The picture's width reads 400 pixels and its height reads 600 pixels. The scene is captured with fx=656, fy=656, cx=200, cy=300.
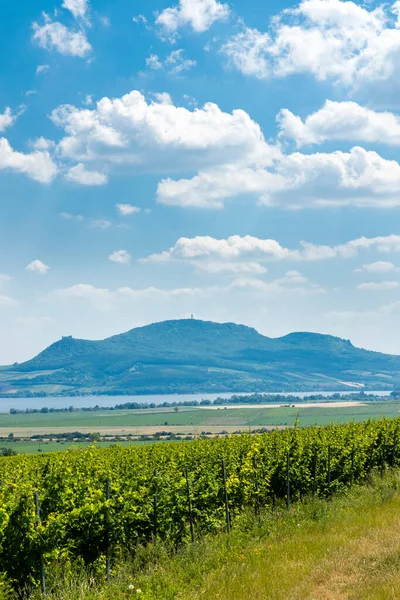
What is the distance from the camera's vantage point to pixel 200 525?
1870cm

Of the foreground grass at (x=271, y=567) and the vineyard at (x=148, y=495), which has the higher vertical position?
the vineyard at (x=148, y=495)

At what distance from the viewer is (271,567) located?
47.0 ft

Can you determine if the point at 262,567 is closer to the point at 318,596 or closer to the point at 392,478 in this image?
the point at 318,596

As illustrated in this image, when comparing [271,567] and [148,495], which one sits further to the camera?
[148,495]

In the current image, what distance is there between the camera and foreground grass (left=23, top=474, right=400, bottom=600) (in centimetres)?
1266

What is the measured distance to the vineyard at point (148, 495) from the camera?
43.9ft

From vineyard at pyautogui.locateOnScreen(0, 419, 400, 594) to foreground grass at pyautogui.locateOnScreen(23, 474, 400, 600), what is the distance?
2.30 feet

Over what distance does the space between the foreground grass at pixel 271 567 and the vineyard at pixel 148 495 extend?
701mm

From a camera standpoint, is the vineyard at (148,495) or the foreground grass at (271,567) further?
the vineyard at (148,495)

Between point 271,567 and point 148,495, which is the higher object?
point 148,495

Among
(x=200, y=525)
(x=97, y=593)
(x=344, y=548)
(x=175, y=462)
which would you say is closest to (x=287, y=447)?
(x=175, y=462)

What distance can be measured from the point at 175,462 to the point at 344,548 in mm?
7629

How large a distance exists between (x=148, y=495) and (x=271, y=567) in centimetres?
406

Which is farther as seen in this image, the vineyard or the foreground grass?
the vineyard
